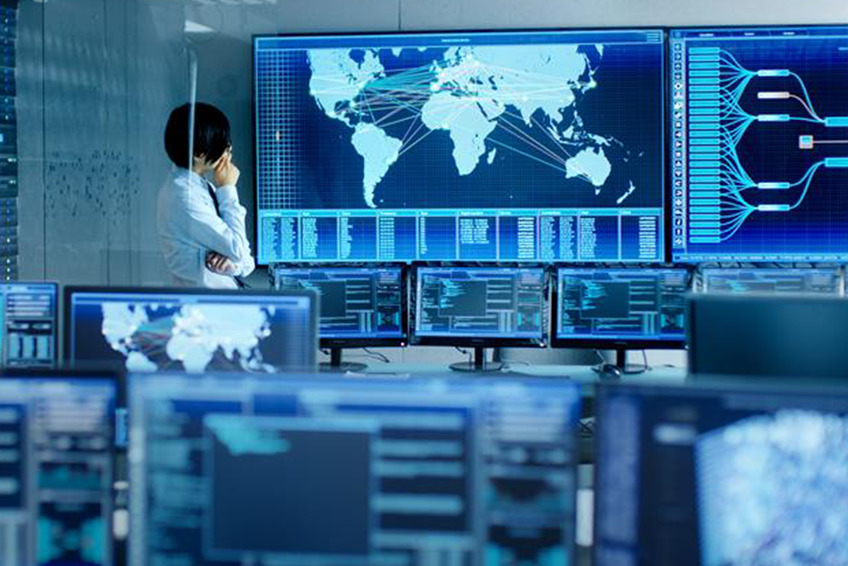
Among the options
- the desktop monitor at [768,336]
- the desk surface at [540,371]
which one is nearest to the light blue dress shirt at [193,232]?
the desk surface at [540,371]

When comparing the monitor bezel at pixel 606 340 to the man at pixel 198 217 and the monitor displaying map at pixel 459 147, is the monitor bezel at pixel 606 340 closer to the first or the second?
the monitor displaying map at pixel 459 147

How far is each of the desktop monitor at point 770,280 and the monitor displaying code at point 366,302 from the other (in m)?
1.13

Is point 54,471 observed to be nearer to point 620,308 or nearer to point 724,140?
point 620,308

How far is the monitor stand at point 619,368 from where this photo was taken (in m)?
3.48

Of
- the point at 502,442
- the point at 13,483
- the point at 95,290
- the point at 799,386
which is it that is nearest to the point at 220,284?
the point at 95,290

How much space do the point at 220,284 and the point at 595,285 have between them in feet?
4.37

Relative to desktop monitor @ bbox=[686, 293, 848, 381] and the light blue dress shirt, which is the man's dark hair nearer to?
the light blue dress shirt

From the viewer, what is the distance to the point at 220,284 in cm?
319

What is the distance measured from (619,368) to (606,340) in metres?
0.14

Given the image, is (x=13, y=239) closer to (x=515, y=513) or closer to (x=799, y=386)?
(x=515, y=513)

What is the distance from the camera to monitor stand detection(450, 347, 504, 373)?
141 inches

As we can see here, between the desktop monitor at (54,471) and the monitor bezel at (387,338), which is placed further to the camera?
the monitor bezel at (387,338)

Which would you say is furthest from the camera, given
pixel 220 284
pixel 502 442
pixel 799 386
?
pixel 220 284

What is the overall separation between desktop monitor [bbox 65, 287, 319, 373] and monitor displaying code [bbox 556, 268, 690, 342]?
173 centimetres
